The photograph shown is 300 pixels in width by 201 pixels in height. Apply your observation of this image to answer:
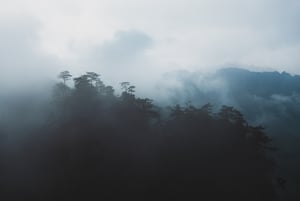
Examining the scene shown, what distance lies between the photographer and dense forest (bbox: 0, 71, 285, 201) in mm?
37094

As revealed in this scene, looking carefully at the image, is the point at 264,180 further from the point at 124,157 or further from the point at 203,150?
the point at 124,157

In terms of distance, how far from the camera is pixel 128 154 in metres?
40.1

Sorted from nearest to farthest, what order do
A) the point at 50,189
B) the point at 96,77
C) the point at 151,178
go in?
the point at 50,189 → the point at 151,178 → the point at 96,77

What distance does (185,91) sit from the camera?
613 feet

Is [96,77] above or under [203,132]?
above

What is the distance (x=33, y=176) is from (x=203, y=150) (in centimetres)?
1547

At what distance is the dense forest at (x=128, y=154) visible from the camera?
3709cm

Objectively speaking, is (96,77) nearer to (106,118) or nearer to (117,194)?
(106,118)

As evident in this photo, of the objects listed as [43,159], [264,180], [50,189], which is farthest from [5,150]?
[264,180]

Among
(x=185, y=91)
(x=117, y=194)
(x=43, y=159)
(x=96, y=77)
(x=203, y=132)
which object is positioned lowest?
(x=117, y=194)

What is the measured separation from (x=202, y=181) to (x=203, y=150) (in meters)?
3.25

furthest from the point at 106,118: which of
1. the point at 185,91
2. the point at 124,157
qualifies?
the point at 185,91

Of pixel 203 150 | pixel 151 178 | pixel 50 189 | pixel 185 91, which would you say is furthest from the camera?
pixel 185 91

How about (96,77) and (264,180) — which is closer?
(264,180)
